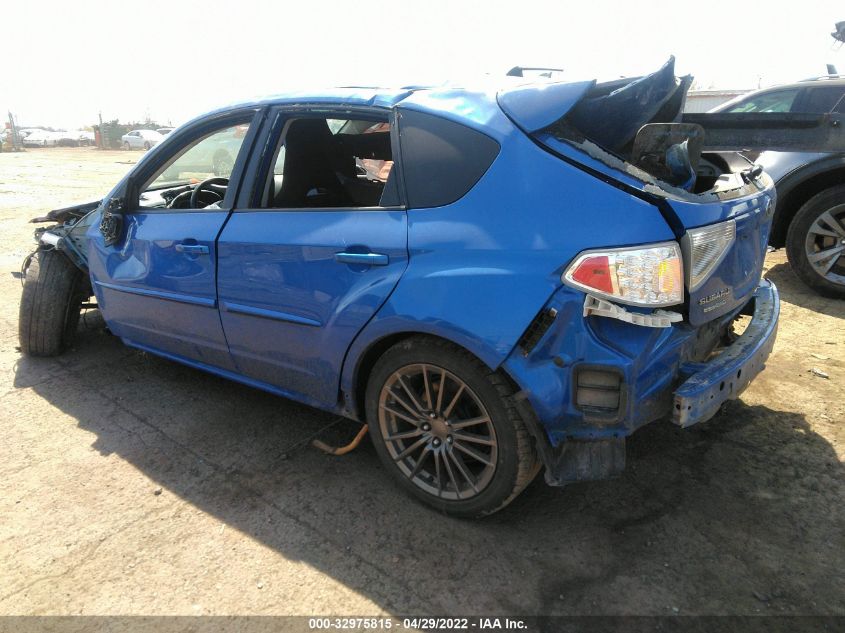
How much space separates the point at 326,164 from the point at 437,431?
1565mm

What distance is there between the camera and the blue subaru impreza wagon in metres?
2.09

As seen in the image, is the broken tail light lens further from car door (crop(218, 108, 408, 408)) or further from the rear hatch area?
car door (crop(218, 108, 408, 408))

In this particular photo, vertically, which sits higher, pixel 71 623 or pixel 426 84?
pixel 426 84

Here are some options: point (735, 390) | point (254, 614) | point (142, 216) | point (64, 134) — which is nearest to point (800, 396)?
point (735, 390)

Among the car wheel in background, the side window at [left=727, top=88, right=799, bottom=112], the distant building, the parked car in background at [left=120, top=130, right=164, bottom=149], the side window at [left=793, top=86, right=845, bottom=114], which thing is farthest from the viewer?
the parked car in background at [left=120, top=130, right=164, bottom=149]

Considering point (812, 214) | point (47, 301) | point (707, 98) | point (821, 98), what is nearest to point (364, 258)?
point (47, 301)

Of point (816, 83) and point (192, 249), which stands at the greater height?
point (816, 83)

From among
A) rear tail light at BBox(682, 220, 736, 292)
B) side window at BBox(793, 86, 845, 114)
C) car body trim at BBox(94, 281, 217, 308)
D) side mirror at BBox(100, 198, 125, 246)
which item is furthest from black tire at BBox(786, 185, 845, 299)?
side mirror at BBox(100, 198, 125, 246)

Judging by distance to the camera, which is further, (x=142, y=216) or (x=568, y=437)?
(x=142, y=216)

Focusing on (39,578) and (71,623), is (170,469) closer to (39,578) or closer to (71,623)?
(39,578)

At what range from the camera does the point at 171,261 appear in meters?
3.30

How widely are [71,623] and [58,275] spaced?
9.73 ft

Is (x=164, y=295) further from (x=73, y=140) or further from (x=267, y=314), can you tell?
(x=73, y=140)

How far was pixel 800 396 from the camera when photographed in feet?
11.5
